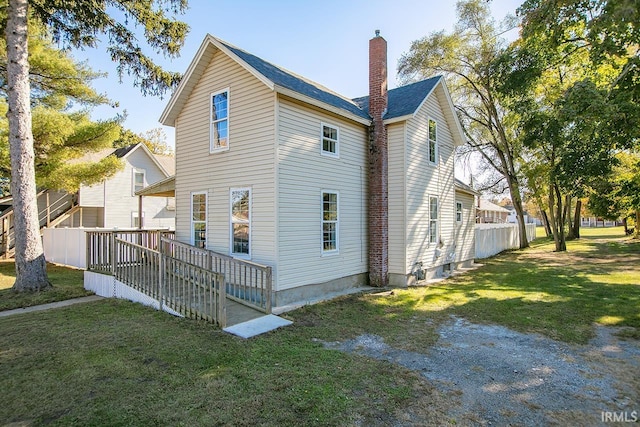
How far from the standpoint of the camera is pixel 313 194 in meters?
9.80

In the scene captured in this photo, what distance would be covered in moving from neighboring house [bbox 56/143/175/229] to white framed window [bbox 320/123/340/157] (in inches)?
640

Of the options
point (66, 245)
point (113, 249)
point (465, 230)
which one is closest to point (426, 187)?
point (465, 230)

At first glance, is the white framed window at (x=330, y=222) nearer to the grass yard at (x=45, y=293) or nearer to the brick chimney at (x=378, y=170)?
the brick chimney at (x=378, y=170)

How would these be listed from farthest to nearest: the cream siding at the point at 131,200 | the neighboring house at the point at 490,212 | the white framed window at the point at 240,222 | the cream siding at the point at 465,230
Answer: the neighboring house at the point at 490,212 < the cream siding at the point at 131,200 < the cream siding at the point at 465,230 < the white framed window at the point at 240,222

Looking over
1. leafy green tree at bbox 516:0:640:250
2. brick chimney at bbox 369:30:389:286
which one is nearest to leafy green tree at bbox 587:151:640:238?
leafy green tree at bbox 516:0:640:250

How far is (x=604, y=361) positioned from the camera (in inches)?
215

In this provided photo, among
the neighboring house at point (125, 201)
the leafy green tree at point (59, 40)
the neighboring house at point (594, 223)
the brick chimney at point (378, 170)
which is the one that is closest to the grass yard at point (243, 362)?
the brick chimney at point (378, 170)

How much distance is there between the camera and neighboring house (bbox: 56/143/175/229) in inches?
851

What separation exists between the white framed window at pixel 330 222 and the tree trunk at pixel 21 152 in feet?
27.6

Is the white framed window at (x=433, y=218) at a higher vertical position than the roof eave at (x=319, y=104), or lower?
lower

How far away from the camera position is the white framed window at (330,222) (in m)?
10.2

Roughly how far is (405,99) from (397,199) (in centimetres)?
391

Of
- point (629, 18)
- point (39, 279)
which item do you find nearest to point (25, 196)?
point (39, 279)

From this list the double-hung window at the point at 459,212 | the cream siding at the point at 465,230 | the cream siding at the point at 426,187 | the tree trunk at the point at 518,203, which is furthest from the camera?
the tree trunk at the point at 518,203
